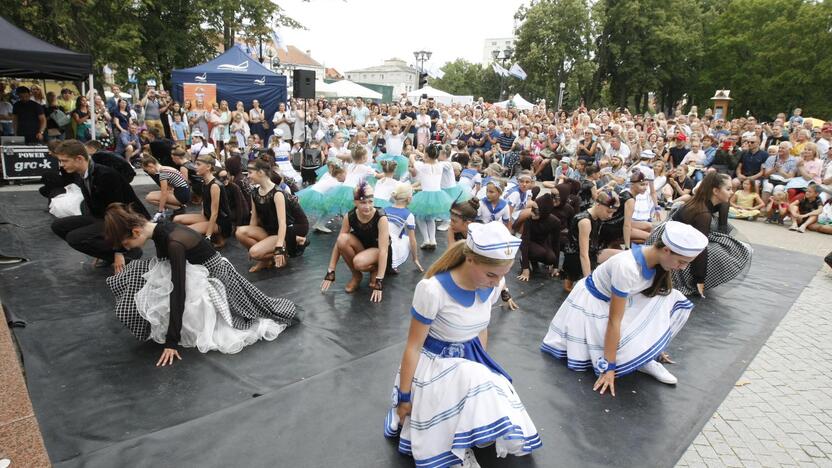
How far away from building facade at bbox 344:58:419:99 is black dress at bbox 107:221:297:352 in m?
115

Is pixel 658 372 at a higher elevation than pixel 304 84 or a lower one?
lower

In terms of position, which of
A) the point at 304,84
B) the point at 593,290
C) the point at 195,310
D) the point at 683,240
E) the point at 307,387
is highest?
the point at 304,84

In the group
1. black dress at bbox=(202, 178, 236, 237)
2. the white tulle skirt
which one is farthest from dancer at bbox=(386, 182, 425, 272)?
black dress at bbox=(202, 178, 236, 237)

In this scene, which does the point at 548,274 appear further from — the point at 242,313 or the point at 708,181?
the point at 242,313

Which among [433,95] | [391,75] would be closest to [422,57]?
[433,95]

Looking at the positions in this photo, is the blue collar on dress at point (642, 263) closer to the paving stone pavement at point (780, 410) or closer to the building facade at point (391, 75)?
the paving stone pavement at point (780, 410)

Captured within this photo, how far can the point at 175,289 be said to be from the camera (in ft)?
12.2

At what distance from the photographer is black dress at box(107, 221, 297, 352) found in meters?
3.73

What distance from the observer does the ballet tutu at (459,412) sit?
96.6 inches

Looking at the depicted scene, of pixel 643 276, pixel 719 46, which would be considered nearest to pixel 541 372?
pixel 643 276

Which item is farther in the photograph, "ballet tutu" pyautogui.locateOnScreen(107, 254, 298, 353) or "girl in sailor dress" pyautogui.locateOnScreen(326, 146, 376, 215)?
"girl in sailor dress" pyautogui.locateOnScreen(326, 146, 376, 215)

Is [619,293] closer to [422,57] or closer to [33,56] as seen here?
[33,56]

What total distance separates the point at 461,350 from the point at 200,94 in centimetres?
1621

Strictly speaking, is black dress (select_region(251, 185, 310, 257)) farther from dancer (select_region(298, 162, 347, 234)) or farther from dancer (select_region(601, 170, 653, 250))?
dancer (select_region(601, 170, 653, 250))
